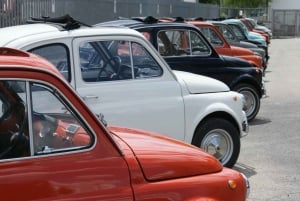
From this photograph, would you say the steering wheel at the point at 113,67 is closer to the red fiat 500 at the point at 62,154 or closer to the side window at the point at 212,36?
the red fiat 500 at the point at 62,154

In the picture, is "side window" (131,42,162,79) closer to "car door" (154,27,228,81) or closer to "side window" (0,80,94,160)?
"car door" (154,27,228,81)

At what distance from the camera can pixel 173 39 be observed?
952 centimetres

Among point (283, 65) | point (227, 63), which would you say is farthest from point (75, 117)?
point (283, 65)

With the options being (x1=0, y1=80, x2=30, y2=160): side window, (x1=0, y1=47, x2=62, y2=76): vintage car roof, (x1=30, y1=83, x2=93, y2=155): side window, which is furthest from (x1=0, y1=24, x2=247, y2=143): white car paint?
(x1=0, y1=80, x2=30, y2=160): side window

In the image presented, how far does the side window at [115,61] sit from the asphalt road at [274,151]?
190 cm

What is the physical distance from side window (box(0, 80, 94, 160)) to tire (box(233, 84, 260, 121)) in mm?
8490

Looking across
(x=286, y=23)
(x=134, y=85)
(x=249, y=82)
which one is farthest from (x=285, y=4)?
(x=134, y=85)

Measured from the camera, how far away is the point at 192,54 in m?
10.0

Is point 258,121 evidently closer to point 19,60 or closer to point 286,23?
point 19,60

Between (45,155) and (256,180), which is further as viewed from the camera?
(256,180)

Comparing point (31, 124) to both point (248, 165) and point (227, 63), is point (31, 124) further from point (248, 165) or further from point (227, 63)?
point (227, 63)

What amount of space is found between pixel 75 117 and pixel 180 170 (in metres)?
0.76

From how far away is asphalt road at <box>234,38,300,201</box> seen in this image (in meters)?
6.93

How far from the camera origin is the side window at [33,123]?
2.99 metres
